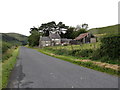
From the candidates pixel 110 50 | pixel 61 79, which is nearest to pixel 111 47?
pixel 110 50

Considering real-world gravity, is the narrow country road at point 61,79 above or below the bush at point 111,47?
below

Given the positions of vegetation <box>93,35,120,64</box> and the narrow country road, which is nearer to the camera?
the narrow country road

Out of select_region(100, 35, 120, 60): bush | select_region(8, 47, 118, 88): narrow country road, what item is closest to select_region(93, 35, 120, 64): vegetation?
select_region(100, 35, 120, 60): bush

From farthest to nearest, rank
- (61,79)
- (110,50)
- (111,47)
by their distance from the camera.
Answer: (110,50) → (111,47) → (61,79)

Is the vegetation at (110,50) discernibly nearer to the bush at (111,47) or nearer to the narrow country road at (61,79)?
the bush at (111,47)

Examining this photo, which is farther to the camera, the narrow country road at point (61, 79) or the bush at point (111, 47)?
the bush at point (111, 47)

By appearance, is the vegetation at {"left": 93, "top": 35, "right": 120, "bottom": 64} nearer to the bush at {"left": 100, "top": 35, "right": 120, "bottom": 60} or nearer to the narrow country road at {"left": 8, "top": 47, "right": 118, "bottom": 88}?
the bush at {"left": 100, "top": 35, "right": 120, "bottom": 60}

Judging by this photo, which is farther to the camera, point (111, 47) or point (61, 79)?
point (111, 47)

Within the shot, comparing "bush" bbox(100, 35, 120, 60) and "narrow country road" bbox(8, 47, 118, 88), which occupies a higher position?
"bush" bbox(100, 35, 120, 60)

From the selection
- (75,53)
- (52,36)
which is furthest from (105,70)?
(52,36)

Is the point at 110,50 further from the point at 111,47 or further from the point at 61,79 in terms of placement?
the point at 61,79

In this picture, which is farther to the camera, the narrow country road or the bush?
the bush

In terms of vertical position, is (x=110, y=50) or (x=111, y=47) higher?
(x=111, y=47)

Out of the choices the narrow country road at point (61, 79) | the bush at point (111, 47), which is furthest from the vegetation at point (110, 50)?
the narrow country road at point (61, 79)
